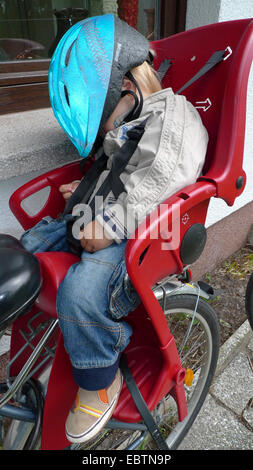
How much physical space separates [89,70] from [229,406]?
1.52 meters

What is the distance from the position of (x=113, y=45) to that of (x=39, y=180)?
0.49m

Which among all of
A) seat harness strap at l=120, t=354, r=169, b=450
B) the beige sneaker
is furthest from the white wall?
the beige sneaker

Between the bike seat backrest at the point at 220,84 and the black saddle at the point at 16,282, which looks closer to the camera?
the black saddle at the point at 16,282

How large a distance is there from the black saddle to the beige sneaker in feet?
1.22

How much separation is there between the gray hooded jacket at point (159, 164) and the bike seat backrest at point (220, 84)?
0.07 meters

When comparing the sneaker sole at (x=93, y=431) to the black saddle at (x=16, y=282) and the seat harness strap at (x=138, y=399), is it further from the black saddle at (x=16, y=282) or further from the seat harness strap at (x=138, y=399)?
the black saddle at (x=16, y=282)

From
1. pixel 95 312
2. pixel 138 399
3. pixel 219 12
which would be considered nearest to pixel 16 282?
pixel 95 312

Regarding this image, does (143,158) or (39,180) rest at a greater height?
(143,158)

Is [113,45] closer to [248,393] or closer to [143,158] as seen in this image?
[143,158]

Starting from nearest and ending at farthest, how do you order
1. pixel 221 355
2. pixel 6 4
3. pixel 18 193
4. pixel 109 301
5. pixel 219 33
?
pixel 109 301
pixel 219 33
pixel 18 193
pixel 221 355
pixel 6 4

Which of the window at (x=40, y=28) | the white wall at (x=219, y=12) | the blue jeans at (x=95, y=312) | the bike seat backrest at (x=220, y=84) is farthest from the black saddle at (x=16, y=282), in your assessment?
the white wall at (x=219, y=12)

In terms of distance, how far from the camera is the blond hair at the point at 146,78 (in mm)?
1050

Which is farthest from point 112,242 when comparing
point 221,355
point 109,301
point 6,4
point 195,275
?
point 6,4

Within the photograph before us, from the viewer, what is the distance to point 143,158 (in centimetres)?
91
